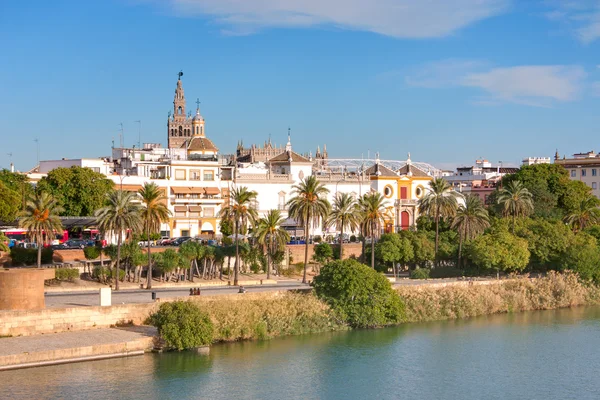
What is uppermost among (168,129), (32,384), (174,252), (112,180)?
(168,129)

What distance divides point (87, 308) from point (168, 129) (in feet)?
345

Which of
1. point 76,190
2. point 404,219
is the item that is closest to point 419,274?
point 76,190

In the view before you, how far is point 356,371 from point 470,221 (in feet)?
107

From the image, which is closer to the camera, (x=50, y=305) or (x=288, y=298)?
(x=50, y=305)

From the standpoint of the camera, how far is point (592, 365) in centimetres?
4400

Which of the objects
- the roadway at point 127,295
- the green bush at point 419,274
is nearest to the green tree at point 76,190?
the roadway at point 127,295

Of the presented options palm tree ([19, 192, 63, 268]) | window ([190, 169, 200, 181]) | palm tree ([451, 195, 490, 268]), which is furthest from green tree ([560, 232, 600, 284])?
palm tree ([19, 192, 63, 268])

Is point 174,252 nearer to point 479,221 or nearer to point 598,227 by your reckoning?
point 479,221

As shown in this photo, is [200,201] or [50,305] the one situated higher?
[200,201]

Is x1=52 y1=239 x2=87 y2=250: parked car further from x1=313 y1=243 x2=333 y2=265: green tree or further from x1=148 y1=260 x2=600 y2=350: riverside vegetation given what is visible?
x1=148 y1=260 x2=600 y2=350: riverside vegetation

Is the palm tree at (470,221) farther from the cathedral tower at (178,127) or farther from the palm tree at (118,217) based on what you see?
the cathedral tower at (178,127)

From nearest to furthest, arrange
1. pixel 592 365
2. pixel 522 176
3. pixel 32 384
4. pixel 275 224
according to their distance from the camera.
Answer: pixel 32 384 < pixel 592 365 < pixel 275 224 < pixel 522 176

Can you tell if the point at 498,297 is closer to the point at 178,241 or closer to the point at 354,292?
the point at 354,292

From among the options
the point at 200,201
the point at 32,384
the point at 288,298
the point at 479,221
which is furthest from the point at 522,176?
the point at 32,384
